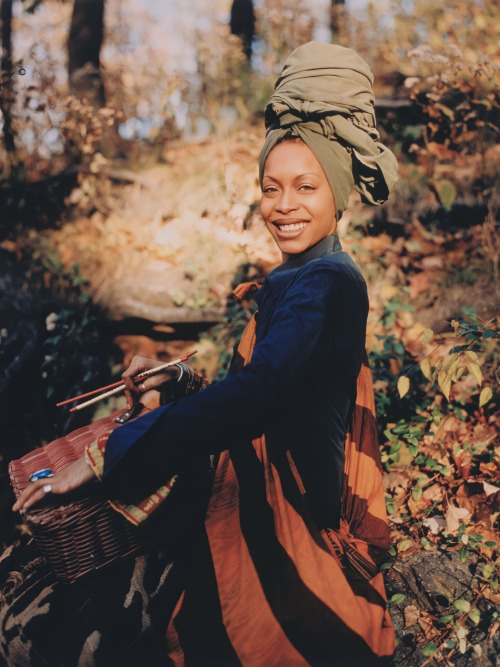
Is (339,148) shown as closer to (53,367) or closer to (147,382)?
(147,382)

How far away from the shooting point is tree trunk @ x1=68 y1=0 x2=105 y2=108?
20.8 feet

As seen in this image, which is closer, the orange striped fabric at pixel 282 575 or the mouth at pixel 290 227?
the orange striped fabric at pixel 282 575

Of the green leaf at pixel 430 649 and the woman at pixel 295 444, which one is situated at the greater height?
the woman at pixel 295 444

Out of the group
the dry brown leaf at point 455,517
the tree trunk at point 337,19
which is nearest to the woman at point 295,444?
the dry brown leaf at point 455,517

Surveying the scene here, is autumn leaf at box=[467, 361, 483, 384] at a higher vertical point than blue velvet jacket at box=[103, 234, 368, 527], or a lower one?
lower

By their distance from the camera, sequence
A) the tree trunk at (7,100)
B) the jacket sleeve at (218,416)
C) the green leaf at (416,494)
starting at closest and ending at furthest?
the jacket sleeve at (218,416)
the green leaf at (416,494)
the tree trunk at (7,100)

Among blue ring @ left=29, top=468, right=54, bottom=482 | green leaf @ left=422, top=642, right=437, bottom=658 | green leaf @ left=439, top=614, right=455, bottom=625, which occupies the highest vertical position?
blue ring @ left=29, top=468, right=54, bottom=482

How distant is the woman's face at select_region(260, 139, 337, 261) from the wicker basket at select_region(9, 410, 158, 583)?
994 millimetres

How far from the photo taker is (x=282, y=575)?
5.25 feet

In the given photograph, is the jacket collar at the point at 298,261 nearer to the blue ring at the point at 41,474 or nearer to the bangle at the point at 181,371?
the bangle at the point at 181,371

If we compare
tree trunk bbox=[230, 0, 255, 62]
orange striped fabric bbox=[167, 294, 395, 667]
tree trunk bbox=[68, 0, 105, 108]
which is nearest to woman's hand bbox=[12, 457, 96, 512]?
orange striped fabric bbox=[167, 294, 395, 667]

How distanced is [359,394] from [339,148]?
93 cm

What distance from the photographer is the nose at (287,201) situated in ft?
6.03

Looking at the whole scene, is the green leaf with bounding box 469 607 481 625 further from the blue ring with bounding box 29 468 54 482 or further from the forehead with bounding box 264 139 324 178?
the forehead with bounding box 264 139 324 178
